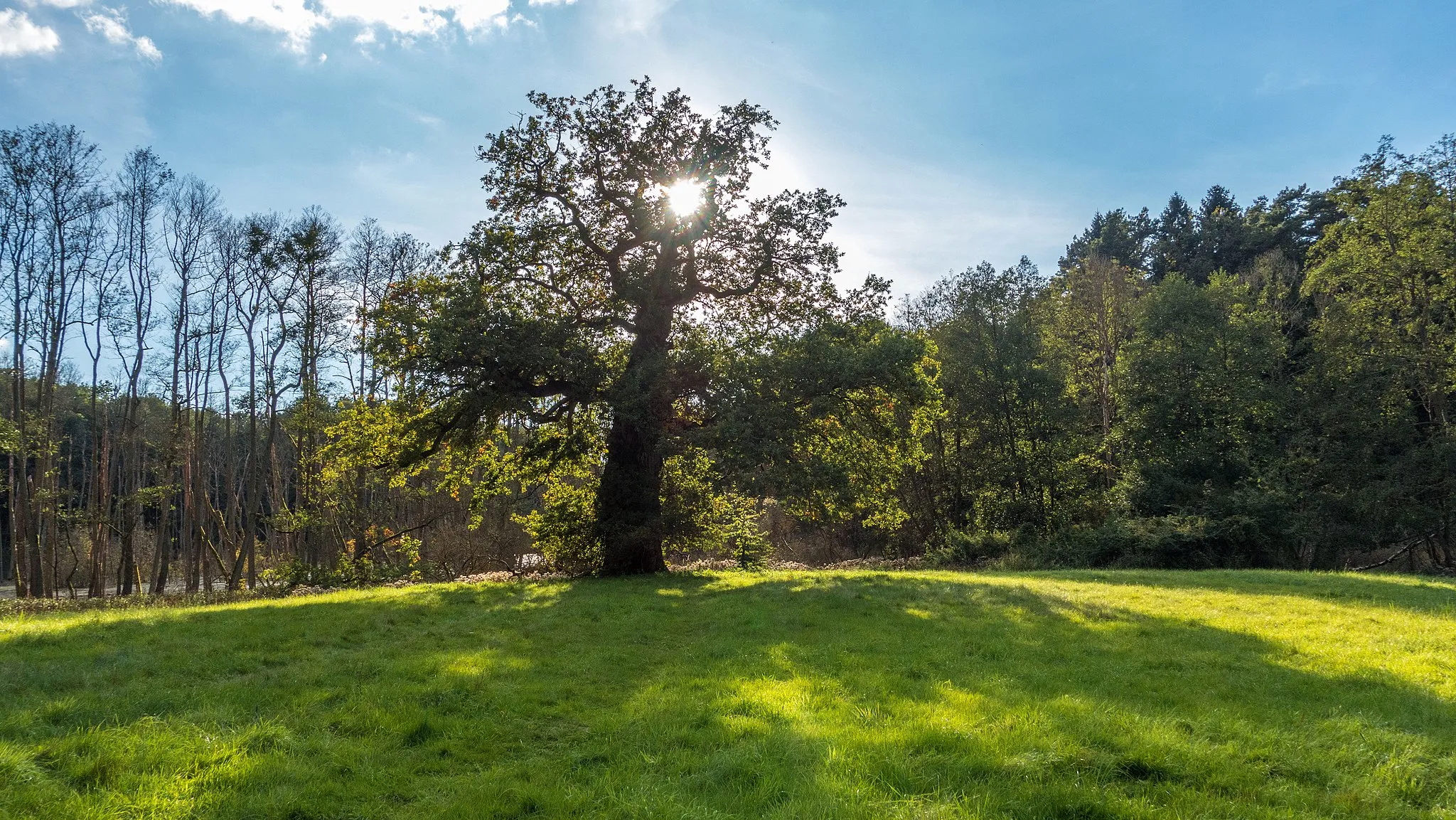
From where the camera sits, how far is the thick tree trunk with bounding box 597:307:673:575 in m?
18.7

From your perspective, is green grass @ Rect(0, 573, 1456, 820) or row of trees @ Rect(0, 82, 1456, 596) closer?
green grass @ Rect(0, 573, 1456, 820)

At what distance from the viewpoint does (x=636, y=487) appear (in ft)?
62.4

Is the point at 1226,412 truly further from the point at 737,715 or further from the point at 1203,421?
the point at 737,715

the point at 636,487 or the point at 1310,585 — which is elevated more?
the point at 636,487

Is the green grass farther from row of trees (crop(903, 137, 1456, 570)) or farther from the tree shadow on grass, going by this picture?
row of trees (crop(903, 137, 1456, 570))

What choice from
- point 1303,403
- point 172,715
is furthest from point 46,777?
point 1303,403

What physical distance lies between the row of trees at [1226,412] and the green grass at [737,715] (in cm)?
1733

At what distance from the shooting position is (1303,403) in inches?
1164

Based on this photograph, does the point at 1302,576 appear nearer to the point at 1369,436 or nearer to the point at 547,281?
the point at 1369,436

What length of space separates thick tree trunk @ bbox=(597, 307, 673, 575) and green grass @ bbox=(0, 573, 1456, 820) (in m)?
6.65

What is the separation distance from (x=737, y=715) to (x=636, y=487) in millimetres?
12759

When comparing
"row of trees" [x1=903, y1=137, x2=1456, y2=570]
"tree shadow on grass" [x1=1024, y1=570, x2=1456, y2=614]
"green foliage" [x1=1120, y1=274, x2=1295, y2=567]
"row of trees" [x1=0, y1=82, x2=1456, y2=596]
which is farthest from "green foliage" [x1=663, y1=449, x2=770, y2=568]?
"green foliage" [x1=1120, y1=274, x2=1295, y2=567]

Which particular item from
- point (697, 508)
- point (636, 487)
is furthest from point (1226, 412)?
point (636, 487)

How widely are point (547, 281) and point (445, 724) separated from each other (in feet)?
51.0
